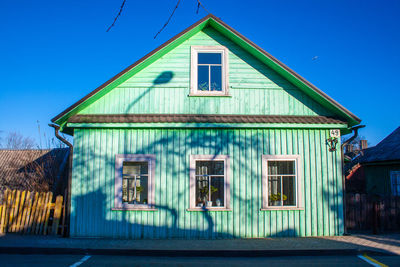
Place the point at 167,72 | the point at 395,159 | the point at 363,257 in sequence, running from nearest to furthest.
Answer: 1. the point at 363,257
2. the point at 167,72
3. the point at 395,159

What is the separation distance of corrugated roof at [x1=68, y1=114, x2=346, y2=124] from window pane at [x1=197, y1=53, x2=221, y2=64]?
195 cm

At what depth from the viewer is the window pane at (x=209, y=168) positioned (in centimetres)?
1033

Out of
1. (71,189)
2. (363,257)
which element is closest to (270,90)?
(363,257)

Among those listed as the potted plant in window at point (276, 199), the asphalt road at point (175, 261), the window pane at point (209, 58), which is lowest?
the asphalt road at point (175, 261)

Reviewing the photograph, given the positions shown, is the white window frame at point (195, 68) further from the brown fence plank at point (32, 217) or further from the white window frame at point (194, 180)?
the brown fence plank at point (32, 217)

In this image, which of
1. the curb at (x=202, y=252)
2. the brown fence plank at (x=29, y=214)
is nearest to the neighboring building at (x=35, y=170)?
the brown fence plank at (x=29, y=214)

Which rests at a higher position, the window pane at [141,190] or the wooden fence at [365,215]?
the window pane at [141,190]

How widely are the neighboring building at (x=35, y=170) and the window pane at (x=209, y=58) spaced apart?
29.2 feet

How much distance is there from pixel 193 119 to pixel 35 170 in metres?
11.0

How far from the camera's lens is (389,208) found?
35.4ft

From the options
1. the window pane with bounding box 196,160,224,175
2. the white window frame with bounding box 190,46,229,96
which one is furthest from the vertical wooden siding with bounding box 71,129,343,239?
the white window frame with bounding box 190,46,229,96

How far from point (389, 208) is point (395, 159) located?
5.19 meters

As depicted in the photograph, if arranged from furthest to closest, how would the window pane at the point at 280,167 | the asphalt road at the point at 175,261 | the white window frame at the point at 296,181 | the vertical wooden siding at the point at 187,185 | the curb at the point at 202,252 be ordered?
the window pane at the point at 280,167 < the white window frame at the point at 296,181 < the vertical wooden siding at the point at 187,185 < the curb at the point at 202,252 < the asphalt road at the point at 175,261

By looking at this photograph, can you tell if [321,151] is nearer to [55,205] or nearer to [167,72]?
[167,72]
